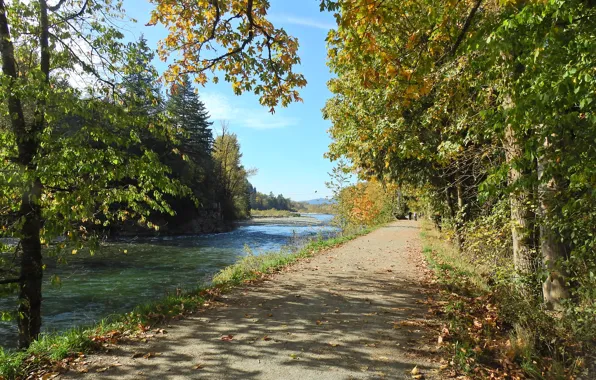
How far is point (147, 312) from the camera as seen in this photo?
227 inches

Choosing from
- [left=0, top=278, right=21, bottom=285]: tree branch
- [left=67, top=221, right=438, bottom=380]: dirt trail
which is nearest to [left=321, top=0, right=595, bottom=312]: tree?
[left=67, top=221, right=438, bottom=380]: dirt trail

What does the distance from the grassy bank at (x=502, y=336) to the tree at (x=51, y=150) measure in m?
5.02

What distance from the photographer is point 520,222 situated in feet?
21.8

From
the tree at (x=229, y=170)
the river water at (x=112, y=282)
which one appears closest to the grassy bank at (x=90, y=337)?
the river water at (x=112, y=282)

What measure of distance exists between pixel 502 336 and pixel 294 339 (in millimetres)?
Answer: 2820

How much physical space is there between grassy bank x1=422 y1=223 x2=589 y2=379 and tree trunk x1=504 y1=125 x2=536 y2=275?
49 centimetres

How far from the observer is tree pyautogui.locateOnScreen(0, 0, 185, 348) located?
5.23 metres

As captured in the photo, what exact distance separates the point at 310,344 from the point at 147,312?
2.85 metres

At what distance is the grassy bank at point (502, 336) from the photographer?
12.6 feet

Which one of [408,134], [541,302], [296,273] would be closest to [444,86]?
[408,134]

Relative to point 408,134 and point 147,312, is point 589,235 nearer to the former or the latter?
point 408,134

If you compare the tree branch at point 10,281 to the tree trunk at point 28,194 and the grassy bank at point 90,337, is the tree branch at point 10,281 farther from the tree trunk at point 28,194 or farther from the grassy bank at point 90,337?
the grassy bank at point 90,337

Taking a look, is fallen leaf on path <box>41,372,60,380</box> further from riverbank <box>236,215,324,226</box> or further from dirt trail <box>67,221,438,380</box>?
riverbank <box>236,215,324,226</box>

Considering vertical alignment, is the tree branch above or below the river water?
above
